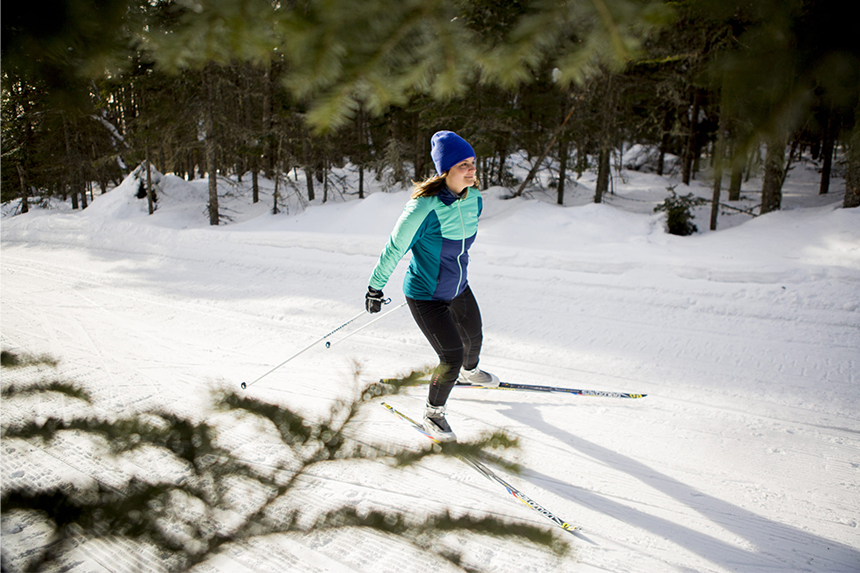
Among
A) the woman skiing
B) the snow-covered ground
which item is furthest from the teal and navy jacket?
the snow-covered ground

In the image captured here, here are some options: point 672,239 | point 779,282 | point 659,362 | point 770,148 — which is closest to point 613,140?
point 672,239

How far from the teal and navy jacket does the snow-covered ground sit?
1.16 metres

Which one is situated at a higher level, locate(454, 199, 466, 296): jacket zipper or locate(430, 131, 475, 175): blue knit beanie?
locate(430, 131, 475, 175): blue knit beanie

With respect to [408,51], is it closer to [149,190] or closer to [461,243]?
[461,243]

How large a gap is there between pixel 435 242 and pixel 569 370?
225cm

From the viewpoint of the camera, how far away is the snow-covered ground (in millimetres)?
2396

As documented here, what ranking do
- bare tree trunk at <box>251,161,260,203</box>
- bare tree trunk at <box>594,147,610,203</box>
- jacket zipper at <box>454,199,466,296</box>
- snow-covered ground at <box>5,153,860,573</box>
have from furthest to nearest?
bare tree trunk at <box>251,161,260,203</box> < bare tree trunk at <box>594,147,610,203</box> < jacket zipper at <box>454,199,466,296</box> < snow-covered ground at <box>5,153,860,573</box>

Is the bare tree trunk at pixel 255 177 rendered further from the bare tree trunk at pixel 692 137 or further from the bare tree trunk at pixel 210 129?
the bare tree trunk at pixel 692 137

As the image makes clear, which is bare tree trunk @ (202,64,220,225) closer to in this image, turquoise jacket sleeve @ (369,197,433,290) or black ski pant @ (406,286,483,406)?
turquoise jacket sleeve @ (369,197,433,290)

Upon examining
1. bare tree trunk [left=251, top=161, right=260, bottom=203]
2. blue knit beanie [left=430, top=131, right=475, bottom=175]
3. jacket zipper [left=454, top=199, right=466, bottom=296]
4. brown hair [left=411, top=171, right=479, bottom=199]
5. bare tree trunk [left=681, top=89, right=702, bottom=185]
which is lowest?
jacket zipper [left=454, top=199, right=466, bottom=296]

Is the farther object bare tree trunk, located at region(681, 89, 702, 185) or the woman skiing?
bare tree trunk, located at region(681, 89, 702, 185)

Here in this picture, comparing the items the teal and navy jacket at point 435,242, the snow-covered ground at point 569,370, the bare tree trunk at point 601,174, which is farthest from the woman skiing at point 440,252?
the bare tree trunk at point 601,174

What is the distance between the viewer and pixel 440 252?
3020mm

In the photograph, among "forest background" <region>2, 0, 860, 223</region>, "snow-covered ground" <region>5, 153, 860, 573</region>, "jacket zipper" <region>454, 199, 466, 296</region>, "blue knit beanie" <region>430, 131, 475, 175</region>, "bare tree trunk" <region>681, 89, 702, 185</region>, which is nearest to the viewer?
"forest background" <region>2, 0, 860, 223</region>
